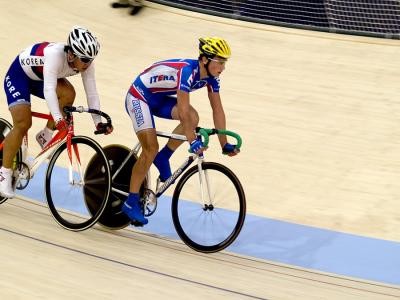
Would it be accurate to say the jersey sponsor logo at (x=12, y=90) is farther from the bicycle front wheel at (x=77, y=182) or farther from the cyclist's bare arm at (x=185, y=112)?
the cyclist's bare arm at (x=185, y=112)

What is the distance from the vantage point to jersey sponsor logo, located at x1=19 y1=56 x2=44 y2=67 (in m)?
5.23

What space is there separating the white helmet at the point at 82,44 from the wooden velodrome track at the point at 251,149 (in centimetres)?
111

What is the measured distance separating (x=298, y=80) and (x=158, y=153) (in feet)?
9.95

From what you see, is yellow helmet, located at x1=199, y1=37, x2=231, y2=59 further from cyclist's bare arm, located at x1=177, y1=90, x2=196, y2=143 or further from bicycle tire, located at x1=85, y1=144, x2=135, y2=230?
bicycle tire, located at x1=85, y1=144, x2=135, y2=230

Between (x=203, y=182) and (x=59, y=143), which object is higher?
(x=203, y=182)

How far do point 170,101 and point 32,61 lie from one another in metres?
0.87

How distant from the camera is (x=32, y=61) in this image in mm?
5254

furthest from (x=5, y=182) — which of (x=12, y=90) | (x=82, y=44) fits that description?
(x=82, y=44)

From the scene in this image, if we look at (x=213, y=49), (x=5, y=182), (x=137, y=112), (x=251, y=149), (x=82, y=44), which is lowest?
(x=251, y=149)

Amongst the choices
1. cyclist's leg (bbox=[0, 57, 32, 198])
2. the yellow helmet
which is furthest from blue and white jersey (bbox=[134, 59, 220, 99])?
cyclist's leg (bbox=[0, 57, 32, 198])

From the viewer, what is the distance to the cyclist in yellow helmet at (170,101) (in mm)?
4883

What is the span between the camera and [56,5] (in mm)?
9922

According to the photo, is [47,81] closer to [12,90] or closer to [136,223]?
[12,90]

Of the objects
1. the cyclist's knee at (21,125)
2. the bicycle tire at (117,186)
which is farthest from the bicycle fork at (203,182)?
the cyclist's knee at (21,125)
